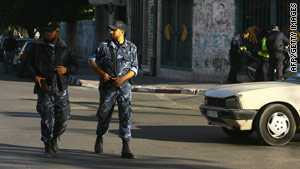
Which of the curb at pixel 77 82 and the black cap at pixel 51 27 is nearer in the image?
the black cap at pixel 51 27

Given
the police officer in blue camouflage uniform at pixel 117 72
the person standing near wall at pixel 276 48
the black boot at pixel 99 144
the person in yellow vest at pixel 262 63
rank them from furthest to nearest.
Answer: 1. the person in yellow vest at pixel 262 63
2. the person standing near wall at pixel 276 48
3. the black boot at pixel 99 144
4. the police officer in blue camouflage uniform at pixel 117 72

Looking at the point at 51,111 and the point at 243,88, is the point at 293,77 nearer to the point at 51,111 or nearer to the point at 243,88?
the point at 243,88

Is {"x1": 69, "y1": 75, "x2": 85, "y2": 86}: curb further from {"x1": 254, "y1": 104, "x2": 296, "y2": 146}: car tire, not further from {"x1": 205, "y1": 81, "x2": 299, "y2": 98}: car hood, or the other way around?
{"x1": 254, "y1": 104, "x2": 296, "y2": 146}: car tire

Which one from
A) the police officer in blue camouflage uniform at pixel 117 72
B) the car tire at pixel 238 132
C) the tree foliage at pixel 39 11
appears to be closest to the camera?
the police officer in blue camouflage uniform at pixel 117 72

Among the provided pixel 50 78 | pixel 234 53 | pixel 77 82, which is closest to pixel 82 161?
pixel 50 78

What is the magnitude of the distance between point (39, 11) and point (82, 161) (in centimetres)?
3804

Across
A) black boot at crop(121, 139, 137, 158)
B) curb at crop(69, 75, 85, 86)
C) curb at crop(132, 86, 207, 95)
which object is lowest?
curb at crop(69, 75, 85, 86)

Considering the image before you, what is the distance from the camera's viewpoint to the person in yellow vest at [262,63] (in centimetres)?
1780

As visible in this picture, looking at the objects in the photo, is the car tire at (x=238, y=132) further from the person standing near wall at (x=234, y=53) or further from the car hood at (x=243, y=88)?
the person standing near wall at (x=234, y=53)

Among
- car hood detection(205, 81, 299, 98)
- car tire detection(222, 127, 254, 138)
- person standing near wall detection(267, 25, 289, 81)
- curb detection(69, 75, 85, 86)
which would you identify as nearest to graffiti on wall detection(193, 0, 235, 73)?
curb detection(69, 75, 85, 86)

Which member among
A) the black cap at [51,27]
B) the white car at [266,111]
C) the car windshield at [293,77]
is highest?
the black cap at [51,27]

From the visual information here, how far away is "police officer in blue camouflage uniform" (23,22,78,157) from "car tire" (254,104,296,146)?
2771mm

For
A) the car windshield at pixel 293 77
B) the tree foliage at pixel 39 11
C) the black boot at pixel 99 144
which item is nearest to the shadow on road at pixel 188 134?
the car windshield at pixel 293 77

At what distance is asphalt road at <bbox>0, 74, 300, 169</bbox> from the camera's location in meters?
7.70
